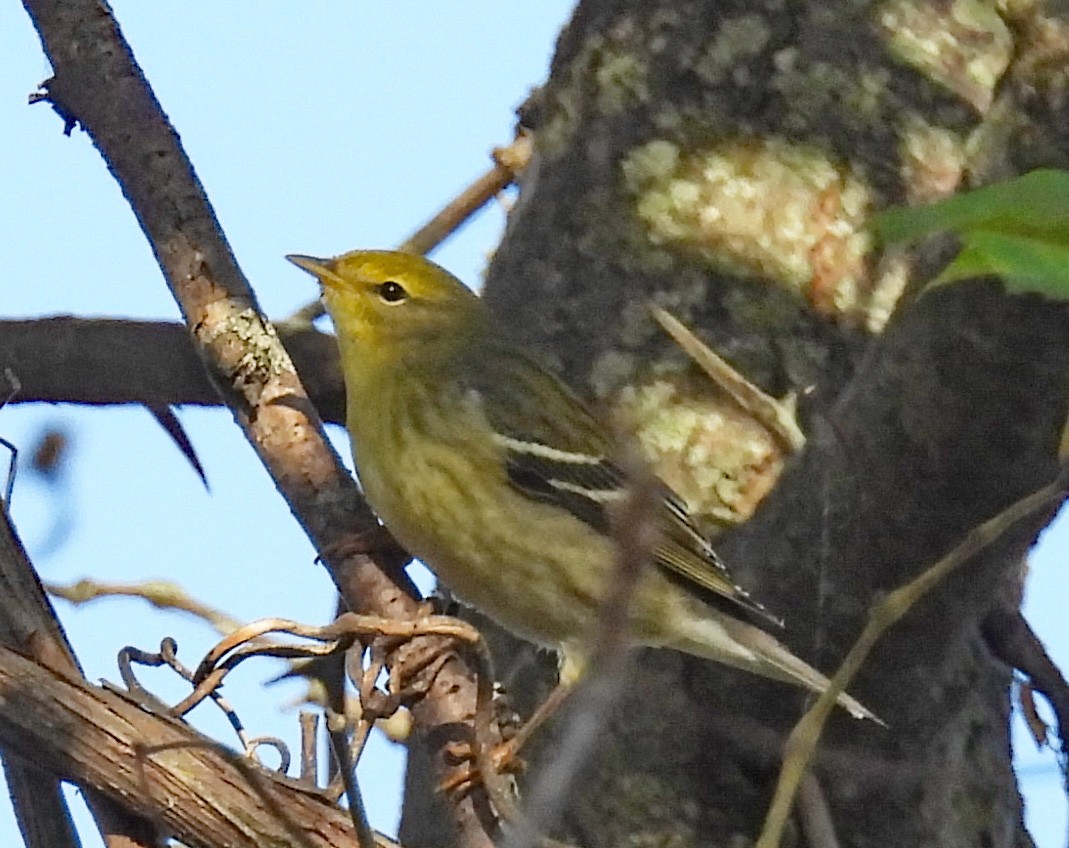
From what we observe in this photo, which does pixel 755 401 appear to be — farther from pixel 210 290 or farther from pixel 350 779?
pixel 350 779

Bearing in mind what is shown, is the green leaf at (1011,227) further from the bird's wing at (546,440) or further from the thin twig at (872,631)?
the bird's wing at (546,440)

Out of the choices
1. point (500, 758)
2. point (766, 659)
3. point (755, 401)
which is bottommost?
point (500, 758)

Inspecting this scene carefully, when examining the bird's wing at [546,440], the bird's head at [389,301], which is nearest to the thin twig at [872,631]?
the bird's wing at [546,440]

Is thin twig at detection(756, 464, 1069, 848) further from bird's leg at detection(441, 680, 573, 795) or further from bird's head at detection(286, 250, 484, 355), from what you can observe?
bird's head at detection(286, 250, 484, 355)

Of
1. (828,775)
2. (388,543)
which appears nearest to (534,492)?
(388,543)

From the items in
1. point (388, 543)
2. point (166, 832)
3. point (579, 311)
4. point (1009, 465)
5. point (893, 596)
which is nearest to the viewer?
point (893, 596)

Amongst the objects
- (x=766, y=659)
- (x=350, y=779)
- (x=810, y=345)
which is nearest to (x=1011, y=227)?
(x=350, y=779)

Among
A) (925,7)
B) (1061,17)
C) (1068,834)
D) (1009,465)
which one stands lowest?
(1068,834)

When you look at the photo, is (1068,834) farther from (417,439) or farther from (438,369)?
(438,369)
